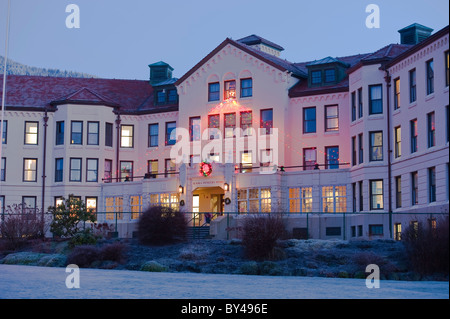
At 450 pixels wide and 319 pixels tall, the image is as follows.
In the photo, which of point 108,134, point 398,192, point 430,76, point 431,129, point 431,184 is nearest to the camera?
point 431,184

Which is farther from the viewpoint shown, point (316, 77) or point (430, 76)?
point (316, 77)

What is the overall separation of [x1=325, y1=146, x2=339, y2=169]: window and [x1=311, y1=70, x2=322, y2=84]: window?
4891mm

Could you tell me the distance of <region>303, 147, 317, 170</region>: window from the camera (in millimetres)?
52438

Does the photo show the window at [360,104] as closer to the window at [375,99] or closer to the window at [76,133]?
the window at [375,99]

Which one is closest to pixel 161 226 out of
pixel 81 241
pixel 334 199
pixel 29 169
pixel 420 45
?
pixel 81 241

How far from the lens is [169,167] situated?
57562 millimetres

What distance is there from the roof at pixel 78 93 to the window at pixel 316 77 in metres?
10.8

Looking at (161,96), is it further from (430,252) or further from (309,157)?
(430,252)

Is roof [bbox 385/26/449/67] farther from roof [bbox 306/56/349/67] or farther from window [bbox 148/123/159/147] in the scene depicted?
window [bbox 148/123/159/147]

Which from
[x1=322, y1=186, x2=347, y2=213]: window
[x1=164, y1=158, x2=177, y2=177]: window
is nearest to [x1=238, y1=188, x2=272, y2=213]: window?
[x1=322, y1=186, x2=347, y2=213]: window

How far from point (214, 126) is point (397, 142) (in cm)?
1483

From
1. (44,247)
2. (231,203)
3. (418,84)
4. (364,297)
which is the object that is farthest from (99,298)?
(231,203)
